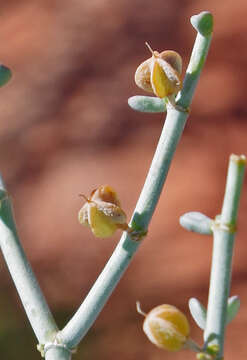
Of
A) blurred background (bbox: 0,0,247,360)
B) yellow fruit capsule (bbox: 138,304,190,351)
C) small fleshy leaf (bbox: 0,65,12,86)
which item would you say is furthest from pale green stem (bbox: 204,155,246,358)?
blurred background (bbox: 0,0,247,360)

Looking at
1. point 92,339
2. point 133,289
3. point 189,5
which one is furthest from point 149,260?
point 189,5

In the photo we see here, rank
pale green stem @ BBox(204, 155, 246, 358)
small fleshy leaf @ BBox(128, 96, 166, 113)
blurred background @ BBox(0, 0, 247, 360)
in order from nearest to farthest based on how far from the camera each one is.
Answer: pale green stem @ BBox(204, 155, 246, 358)
small fleshy leaf @ BBox(128, 96, 166, 113)
blurred background @ BBox(0, 0, 247, 360)

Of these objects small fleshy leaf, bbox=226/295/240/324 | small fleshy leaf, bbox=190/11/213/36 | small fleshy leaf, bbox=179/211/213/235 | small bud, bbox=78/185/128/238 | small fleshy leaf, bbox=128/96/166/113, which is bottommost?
small fleshy leaf, bbox=226/295/240/324

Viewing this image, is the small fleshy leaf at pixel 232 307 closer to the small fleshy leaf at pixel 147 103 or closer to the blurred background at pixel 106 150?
the small fleshy leaf at pixel 147 103

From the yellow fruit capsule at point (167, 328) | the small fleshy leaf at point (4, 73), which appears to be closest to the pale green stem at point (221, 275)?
the yellow fruit capsule at point (167, 328)

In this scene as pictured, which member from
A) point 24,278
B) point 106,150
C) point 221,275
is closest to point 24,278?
point 24,278

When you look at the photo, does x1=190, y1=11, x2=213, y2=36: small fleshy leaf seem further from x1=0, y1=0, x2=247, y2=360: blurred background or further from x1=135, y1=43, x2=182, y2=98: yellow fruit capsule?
x1=0, y1=0, x2=247, y2=360: blurred background
